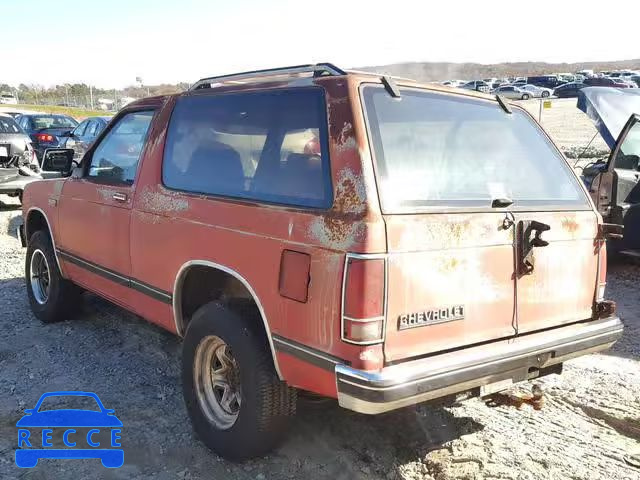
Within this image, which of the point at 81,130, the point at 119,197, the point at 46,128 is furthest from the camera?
the point at 46,128

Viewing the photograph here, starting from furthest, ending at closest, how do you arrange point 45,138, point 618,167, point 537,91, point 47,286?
point 537,91, point 45,138, point 618,167, point 47,286

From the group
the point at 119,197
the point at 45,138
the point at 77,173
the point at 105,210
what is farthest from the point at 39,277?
the point at 45,138

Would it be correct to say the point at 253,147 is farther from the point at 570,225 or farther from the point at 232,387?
the point at 570,225

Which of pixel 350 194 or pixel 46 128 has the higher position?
pixel 46 128

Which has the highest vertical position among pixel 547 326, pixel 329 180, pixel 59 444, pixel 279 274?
pixel 329 180

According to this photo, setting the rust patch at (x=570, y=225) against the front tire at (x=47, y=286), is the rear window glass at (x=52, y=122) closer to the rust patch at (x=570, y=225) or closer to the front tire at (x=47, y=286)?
the front tire at (x=47, y=286)

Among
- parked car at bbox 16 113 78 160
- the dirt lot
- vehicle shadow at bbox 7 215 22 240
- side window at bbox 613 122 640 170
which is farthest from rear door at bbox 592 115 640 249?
parked car at bbox 16 113 78 160

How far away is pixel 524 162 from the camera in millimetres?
3541

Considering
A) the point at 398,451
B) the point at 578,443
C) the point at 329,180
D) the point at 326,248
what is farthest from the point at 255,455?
the point at 578,443

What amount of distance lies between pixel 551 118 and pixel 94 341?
30.7m

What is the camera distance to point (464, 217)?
2.95m

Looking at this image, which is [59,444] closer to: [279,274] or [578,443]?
[279,274]

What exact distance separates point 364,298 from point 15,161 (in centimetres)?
1063

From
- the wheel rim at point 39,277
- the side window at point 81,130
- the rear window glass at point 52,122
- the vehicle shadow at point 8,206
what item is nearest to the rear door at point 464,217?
the wheel rim at point 39,277
